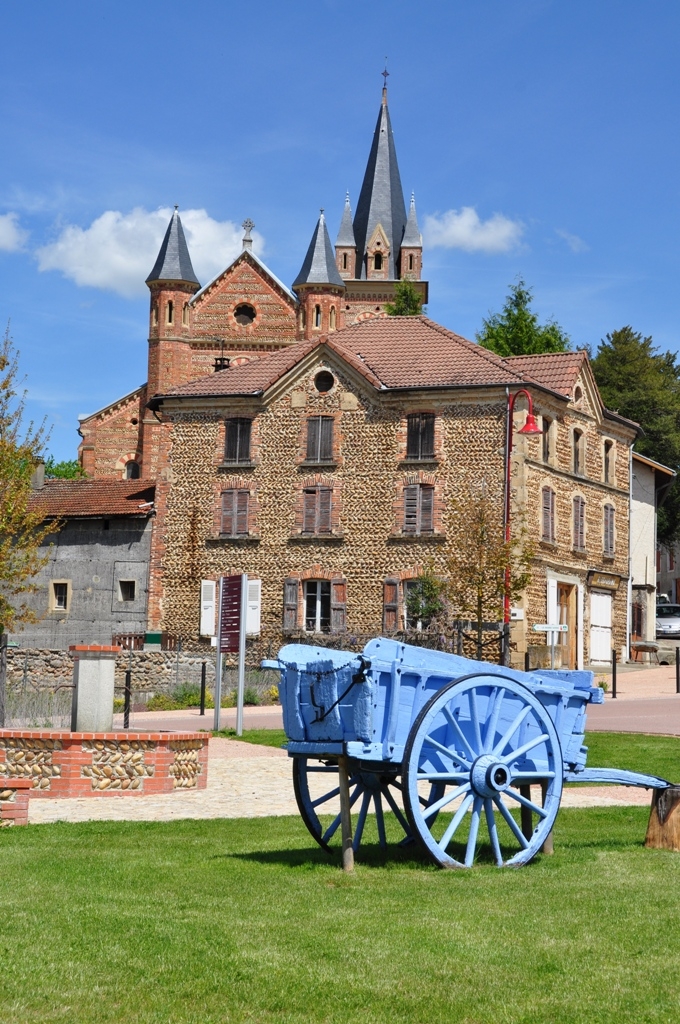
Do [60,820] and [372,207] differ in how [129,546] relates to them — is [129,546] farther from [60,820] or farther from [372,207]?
[372,207]

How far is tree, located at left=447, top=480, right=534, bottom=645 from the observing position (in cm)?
3388

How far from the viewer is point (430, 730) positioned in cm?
816

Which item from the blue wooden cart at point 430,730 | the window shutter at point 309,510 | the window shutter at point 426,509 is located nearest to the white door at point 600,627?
the window shutter at point 426,509

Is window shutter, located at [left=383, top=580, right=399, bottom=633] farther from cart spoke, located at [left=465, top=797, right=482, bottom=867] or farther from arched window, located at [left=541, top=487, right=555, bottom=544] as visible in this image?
cart spoke, located at [left=465, top=797, right=482, bottom=867]

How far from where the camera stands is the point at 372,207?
74.5 m

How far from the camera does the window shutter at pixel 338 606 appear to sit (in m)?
38.0

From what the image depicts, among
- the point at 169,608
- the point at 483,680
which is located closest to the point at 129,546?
the point at 169,608

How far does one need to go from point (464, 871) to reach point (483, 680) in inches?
45.1

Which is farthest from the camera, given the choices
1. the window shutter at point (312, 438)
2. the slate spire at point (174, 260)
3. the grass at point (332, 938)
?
the slate spire at point (174, 260)

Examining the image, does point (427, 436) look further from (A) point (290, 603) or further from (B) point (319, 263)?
(B) point (319, 263)

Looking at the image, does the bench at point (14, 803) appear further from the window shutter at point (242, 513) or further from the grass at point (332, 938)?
the window shutter at point (242, 513)

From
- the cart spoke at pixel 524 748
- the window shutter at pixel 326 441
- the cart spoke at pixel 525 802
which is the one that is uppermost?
the window shutter at pixel 326 441

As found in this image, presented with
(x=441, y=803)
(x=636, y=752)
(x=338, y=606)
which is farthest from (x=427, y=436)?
(x=441, y=803)

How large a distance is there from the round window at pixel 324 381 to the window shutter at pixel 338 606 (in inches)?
225
